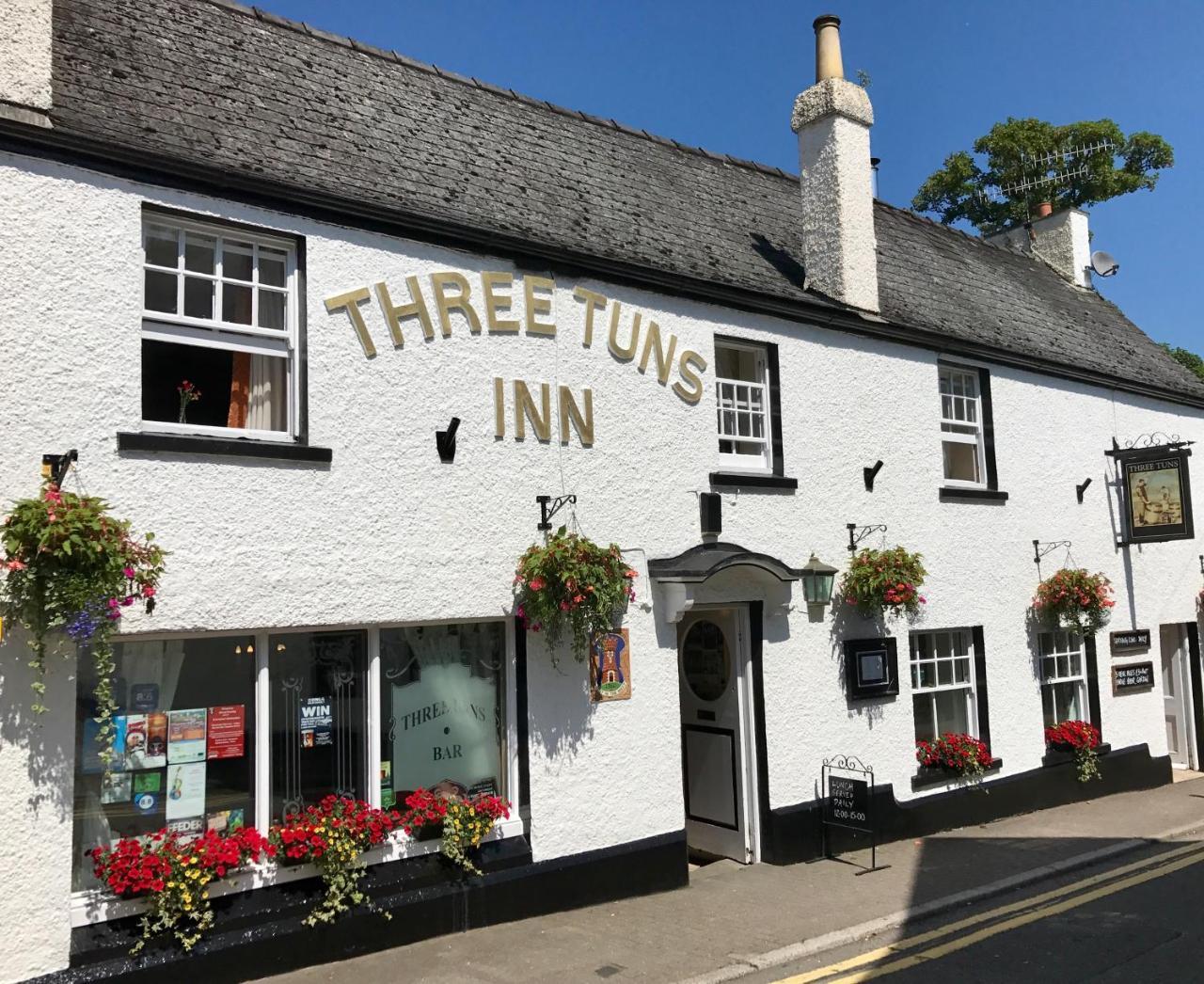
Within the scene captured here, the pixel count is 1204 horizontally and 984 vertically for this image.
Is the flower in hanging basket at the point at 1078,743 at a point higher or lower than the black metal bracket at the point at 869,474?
lower

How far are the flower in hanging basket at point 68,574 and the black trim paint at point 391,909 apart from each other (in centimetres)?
134

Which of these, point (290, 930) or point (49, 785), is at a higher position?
point (49, 785)

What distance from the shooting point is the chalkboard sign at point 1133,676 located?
47.1ft

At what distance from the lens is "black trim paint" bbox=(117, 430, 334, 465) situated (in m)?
6.82

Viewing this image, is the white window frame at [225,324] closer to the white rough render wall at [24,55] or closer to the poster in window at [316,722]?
the white rough render wall at [24,55]

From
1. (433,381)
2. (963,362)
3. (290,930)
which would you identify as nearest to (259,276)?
(433,381)

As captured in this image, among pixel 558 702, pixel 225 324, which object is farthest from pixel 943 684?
pixel 225 324

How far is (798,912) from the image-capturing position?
8.62 meters

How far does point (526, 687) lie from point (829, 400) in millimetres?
4941

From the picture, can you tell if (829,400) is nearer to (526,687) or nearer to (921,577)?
(921,577)

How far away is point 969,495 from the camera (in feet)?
41.5

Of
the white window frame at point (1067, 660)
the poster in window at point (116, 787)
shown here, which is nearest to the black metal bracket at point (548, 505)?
the poster in window at point (116, 787)

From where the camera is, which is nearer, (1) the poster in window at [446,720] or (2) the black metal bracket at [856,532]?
(1) the poster in window at [446,720]

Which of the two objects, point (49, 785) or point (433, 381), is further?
point (433, 381)
